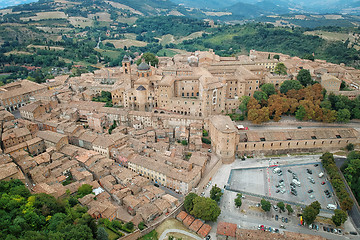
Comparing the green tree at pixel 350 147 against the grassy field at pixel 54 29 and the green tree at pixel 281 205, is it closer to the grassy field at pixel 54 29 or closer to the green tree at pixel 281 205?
the green tree at pixel 281 205

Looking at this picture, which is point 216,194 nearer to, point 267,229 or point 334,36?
point 267,229

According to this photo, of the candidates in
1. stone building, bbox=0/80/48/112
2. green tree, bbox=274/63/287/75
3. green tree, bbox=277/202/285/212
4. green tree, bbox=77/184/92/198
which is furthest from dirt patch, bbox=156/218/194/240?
stone building, bbox=0/80/48/112

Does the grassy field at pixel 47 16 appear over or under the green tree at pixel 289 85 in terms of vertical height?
over

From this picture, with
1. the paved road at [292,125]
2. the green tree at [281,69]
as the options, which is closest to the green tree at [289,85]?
the green tree at [281,69]

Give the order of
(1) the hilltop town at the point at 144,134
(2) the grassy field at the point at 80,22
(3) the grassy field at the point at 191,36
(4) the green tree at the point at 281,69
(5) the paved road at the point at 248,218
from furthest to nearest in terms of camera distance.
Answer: (2) the grassy field at the point at 80,22 < (3) the grassy field at the point at 191,36 < (4) the green tree at the point at 281,69 < (1) the hilltop town at the point at 144,134 < (5) the paved road at the point at 248,218

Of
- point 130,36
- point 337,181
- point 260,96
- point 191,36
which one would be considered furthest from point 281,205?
point 130,36

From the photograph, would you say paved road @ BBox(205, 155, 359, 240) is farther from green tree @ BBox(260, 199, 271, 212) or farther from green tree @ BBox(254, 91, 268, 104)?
green tree @ BBox(254, 91, 268, 104)

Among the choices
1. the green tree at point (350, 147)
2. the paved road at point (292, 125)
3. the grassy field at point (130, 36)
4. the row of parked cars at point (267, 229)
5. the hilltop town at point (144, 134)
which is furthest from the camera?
the grassy field at point (130, 36)

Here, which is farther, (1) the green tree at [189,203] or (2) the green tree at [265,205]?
(2) the green tree at [265,205]
